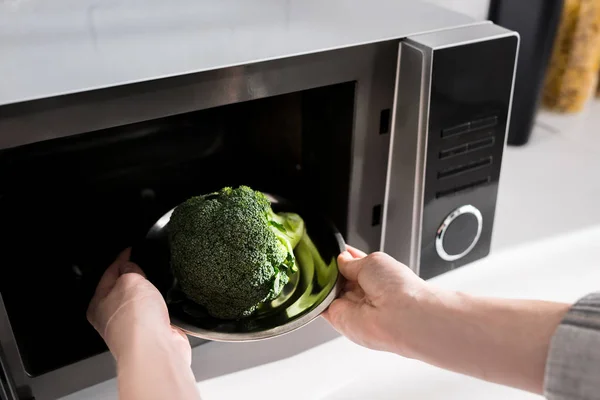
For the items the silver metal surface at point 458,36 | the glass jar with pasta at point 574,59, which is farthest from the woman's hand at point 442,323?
the glass jar with pasta at point 574,59

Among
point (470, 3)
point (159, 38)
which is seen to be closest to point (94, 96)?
point (159, 38)

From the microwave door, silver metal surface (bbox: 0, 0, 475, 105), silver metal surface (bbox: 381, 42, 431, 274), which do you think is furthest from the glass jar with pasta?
the microwave door

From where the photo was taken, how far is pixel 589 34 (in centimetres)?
105

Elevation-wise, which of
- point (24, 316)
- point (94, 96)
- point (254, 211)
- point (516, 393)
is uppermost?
point (94, 96)

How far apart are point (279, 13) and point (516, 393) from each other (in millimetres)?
496

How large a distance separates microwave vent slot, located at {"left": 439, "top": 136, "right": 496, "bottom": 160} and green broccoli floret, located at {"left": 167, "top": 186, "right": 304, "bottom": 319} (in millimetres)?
200

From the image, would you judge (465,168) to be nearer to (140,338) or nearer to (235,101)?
(235,101)

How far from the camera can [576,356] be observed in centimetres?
44

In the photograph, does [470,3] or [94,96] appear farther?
[470,3]

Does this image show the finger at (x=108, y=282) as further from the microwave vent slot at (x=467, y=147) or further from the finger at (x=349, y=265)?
the microwave vent slot at (x=467, y=147)

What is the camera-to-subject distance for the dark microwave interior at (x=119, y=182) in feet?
2.06

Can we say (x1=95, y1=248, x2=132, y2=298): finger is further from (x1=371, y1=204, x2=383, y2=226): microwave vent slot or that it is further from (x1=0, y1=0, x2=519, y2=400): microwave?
(x1=371, y1=204, x2=383, y2=226): microwave vent slot

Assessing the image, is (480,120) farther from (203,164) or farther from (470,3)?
(470,3)

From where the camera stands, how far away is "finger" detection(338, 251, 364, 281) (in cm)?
62
